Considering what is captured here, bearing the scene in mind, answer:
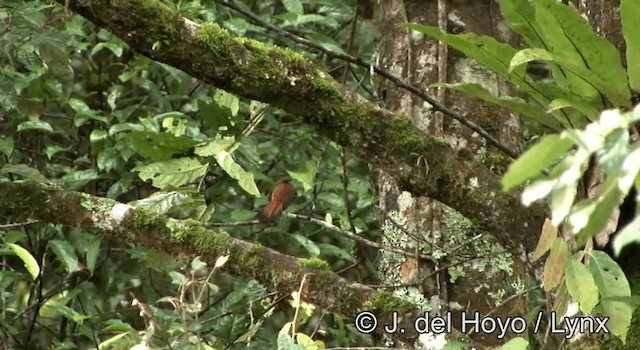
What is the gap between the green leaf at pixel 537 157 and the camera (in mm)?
696

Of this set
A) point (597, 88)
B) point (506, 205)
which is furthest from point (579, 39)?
point (506, 205)

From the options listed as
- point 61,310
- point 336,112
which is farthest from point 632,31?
point 61,310

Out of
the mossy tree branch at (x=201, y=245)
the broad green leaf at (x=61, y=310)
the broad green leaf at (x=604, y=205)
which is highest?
the broad green leaf at (x=604, y=205)

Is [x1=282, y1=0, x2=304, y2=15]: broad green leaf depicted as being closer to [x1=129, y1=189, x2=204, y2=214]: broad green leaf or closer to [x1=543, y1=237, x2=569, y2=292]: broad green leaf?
[x1=129, y1=189, x2=204, y2=214]: broad green leaf

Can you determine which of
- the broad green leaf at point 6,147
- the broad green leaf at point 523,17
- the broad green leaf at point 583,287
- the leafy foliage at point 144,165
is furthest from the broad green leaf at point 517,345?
the broad green leaf at point 6,147

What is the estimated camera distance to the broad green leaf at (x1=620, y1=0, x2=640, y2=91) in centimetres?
120

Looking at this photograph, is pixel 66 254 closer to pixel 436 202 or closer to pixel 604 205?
pixel 436 202

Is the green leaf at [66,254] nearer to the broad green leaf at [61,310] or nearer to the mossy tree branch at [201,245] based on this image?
the broad green leaf at [61,310]

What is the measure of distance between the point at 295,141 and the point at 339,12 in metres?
0.43

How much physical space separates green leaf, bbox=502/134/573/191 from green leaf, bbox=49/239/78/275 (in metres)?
1.76

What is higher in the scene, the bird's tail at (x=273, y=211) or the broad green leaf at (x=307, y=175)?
the broad green leaf at (x=307, y=175)

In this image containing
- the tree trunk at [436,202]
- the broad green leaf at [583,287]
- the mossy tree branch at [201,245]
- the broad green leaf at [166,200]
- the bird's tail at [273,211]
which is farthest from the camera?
the bird's tail at [273,211]

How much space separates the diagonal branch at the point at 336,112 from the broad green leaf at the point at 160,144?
0.48m

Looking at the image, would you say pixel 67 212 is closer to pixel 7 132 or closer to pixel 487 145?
pixel 487 145
